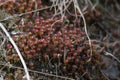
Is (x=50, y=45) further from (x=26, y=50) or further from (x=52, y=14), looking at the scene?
(x=52, y=14)

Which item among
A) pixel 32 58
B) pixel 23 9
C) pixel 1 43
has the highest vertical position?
pixel 23 9

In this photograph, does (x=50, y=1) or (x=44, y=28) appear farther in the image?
(x=50, y=1)

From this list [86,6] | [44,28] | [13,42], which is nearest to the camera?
[13,42]

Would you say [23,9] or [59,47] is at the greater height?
[23,9]

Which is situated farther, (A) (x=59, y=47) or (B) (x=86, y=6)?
(B) (x=86, y=6)

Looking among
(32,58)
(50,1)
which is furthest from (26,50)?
(50,1)

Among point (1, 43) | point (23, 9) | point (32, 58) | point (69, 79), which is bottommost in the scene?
point (69, 79)

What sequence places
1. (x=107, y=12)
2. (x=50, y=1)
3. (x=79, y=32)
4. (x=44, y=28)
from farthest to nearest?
(x=107, y=12) → (x=50, y=1) → (x=79, y=32) → (x=44, y=28)

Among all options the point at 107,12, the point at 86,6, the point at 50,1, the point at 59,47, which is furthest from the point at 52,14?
the point at 107,12

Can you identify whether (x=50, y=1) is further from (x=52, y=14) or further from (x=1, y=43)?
(x=1, y=43)
